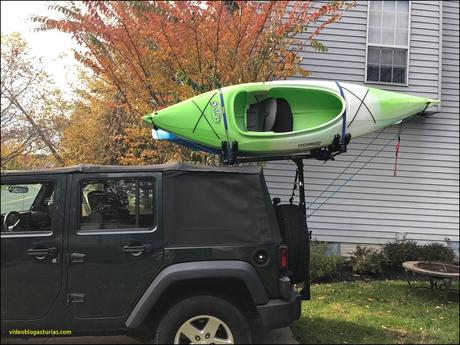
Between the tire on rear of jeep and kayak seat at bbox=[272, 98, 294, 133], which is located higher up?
kayak seat at bbox=[272, 98, 294, 133]

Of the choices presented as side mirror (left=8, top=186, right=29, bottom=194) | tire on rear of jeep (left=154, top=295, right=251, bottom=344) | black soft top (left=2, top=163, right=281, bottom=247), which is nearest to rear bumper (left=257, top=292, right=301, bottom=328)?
tire on rear of jeep (left=154, top=295, right=251, bottom=344)

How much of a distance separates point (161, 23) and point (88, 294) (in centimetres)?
346

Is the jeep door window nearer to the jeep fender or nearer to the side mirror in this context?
the side mirror

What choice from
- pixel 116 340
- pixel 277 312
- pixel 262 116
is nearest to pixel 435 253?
pixel 262 116

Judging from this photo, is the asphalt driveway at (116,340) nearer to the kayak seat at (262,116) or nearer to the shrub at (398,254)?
the kayak seat at (262,116)

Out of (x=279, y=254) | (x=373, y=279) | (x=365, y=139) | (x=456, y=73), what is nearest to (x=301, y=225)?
(x=279, y=254)

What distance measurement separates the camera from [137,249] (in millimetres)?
3469

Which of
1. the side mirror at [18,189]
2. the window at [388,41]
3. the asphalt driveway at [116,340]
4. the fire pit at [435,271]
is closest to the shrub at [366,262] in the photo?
the fire pit at [435,271]

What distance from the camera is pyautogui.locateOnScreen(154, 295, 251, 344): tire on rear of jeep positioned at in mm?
3475

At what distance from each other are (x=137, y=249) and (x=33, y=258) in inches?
31.2

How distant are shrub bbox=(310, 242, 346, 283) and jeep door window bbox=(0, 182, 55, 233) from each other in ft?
15.6

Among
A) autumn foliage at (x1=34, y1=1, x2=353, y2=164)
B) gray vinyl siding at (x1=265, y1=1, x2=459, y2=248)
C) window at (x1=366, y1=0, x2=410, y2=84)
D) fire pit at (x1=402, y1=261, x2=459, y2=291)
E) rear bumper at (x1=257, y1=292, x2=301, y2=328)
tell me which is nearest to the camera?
rear bumper at (x1=257, y1=292, x2=301, y2=328)

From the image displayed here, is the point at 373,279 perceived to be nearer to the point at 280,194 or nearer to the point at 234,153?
the point at 280,194

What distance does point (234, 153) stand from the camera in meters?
3.94
